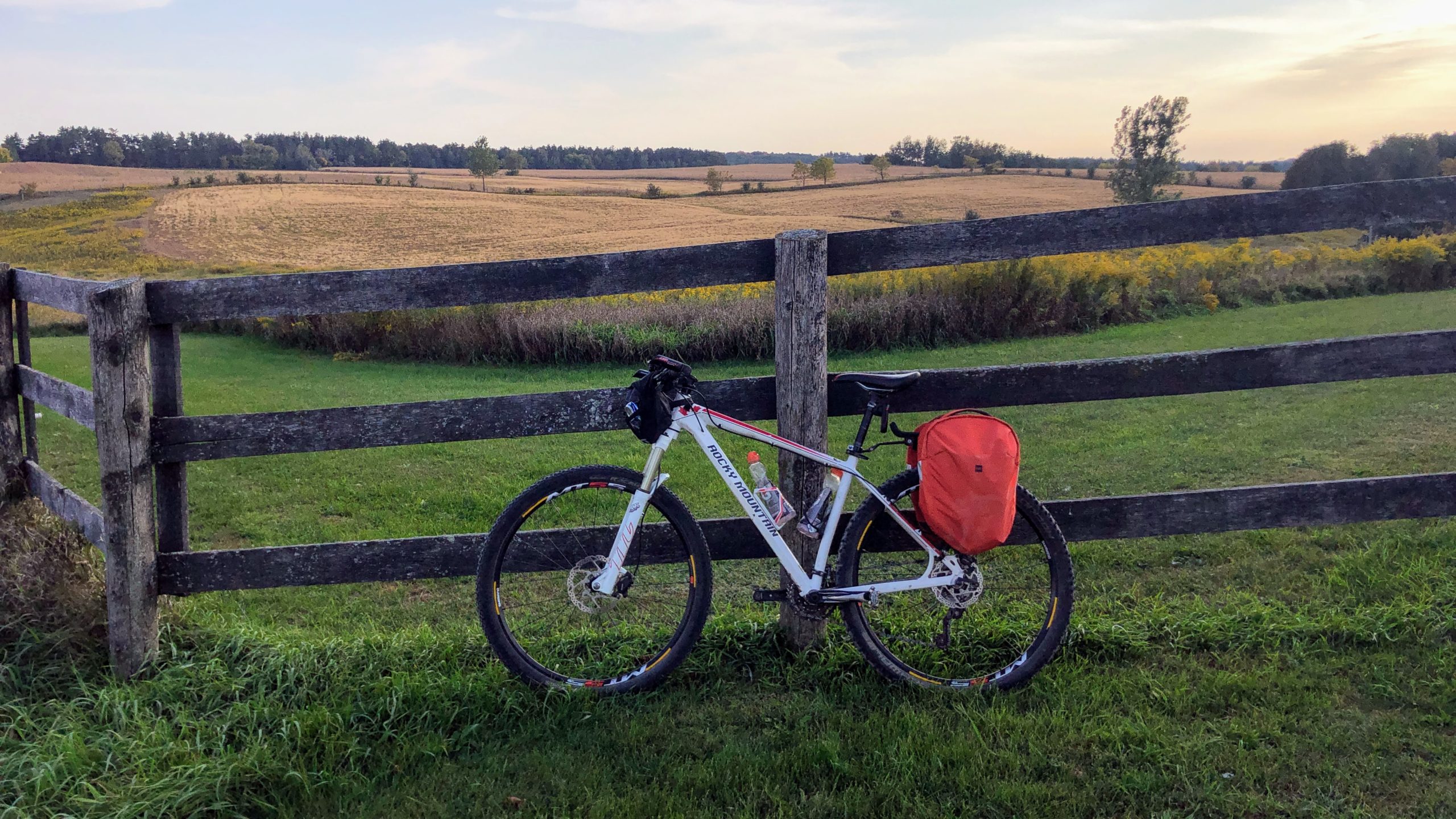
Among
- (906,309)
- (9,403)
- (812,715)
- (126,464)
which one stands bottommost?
(812,715)

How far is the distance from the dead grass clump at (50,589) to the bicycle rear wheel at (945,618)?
11.0 feet

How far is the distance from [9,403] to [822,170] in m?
61.4

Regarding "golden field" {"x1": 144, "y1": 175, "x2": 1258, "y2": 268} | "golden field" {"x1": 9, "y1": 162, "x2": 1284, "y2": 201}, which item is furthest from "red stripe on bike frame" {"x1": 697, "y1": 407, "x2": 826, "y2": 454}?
"golden field" {"x1": 9, "y1": 162, "x2": 1284, "y2": 201}

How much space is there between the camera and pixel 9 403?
458cm

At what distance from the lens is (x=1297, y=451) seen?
8078 mm

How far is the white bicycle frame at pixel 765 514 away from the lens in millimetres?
3502

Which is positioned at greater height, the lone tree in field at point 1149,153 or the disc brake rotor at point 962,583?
Answer: the lone tree in field at point 1149,153

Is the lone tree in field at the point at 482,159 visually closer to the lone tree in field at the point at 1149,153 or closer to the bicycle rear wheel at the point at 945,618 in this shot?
Answer: the lone tree in field at the point at 1149,153

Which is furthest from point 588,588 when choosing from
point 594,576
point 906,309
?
point 906,309

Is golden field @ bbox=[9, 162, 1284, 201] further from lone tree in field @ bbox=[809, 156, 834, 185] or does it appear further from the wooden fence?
the wooden fence

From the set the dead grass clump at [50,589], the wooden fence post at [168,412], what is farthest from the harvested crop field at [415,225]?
the wooden fence post at [168,412]

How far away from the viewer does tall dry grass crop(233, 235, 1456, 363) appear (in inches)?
688

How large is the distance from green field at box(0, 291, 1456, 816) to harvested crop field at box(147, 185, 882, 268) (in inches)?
1156

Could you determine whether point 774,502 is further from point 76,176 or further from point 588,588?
point 76,176
